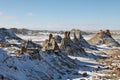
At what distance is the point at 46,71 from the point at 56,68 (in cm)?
714

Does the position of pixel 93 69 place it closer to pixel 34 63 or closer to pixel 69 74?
pixel 69 74

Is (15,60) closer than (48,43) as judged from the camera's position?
Yes

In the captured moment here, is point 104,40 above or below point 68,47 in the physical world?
below

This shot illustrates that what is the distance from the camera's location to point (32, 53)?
75375mm

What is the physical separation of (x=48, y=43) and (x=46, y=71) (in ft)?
107

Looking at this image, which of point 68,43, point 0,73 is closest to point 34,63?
point 0,73

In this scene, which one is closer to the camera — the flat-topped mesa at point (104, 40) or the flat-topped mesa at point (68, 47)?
the flat-topped mesa at point (68, 47)

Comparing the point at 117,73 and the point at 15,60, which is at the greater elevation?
the point at 15,60

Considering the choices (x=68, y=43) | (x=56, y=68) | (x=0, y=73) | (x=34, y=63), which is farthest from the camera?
(x=68, y=43)

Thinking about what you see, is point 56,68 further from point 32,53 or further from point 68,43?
point 68,43

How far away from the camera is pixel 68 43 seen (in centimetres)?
12044

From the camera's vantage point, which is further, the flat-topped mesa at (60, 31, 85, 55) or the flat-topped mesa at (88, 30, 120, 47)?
the flat-topped mesa at (88, 30, 120, 47)

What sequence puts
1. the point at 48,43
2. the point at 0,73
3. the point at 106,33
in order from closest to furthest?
the point at 0,73 < the point at 48,43 < the point at 106,33

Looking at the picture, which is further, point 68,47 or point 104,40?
point 104,40
